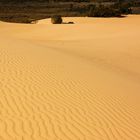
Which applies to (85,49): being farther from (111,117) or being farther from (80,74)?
(111,117)

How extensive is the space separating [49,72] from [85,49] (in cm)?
965

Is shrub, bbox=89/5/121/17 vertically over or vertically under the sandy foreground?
under

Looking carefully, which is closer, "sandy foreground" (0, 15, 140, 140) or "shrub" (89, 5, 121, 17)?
"sandy foreground" (0, 15, 140, 140)

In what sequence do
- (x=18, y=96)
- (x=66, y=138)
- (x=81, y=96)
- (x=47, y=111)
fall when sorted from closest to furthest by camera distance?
(x=66, y=138)
(x=47, y=111)
(x=18, y=96)
(x=81, y=96)

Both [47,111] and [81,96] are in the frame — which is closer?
[47,111]

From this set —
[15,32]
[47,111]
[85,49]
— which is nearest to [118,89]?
[47,111]

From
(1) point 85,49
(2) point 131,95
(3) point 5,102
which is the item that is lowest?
(1) point 85,49

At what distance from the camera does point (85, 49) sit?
1869 centimetres

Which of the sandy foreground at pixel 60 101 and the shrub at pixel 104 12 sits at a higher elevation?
the sandy foreground at pixel 60 101

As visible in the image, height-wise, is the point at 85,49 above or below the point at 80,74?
below

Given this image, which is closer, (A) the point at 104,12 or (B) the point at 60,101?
(B) the point at 60,101

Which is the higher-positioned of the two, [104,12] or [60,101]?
[60,101]

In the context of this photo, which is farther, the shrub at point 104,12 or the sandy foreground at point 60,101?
the shrub at point 104,12

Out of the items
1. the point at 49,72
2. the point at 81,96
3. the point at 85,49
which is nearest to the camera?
the point at 81,96
